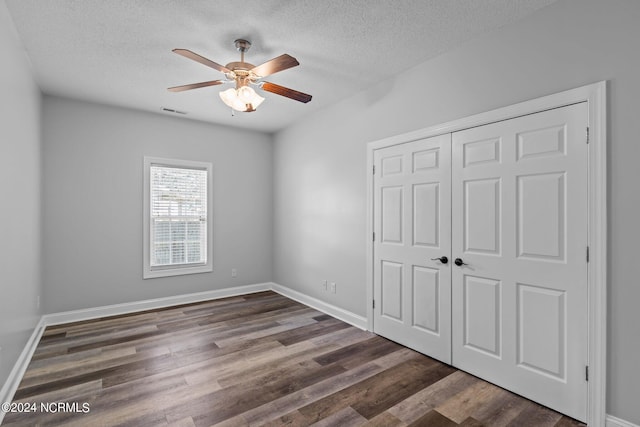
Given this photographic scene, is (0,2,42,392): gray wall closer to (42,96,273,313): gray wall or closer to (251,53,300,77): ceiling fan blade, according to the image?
(42,96,273,313): gray wall

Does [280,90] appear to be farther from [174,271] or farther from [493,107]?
[174,271]

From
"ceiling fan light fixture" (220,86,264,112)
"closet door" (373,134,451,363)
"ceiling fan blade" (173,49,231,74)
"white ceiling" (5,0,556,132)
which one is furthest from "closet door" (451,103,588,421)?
"ceiling fan blade" (173,49,231,74)

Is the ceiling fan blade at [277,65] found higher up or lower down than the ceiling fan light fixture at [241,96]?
higher up

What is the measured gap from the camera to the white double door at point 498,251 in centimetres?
213

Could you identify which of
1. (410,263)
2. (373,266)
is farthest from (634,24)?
(373,266)

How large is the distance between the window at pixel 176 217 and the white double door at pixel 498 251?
3.01m

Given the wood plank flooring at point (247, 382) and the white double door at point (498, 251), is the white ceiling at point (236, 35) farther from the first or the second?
the wood plank flooring at point (247, 382)

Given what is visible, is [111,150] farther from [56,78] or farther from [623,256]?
[623,256]

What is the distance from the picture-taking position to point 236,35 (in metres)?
2.61

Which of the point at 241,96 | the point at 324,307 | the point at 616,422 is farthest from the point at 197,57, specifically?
the point at 616,422

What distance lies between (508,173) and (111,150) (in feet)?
15.4

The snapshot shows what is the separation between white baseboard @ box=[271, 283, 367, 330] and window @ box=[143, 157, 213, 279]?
1.25 metres

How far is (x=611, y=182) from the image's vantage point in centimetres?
196

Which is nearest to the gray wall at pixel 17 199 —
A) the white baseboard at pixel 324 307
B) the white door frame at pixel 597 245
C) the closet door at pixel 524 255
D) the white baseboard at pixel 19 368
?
the white baseboard at pixel 19 368
